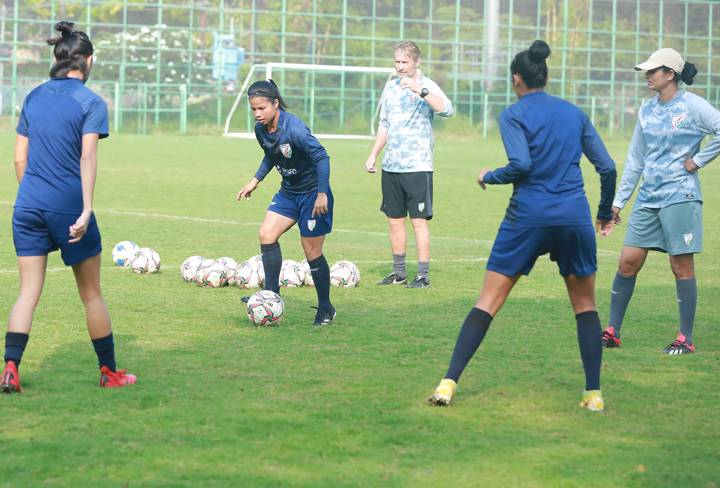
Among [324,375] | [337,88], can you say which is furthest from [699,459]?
[337,88]

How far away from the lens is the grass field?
563 cm

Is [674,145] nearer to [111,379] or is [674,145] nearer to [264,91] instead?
[264,91]

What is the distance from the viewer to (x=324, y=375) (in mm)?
7684

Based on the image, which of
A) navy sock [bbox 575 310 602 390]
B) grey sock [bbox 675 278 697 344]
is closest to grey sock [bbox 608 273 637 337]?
grey sock [bbox 675 278 697 344]

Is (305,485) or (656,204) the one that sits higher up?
(656,204)

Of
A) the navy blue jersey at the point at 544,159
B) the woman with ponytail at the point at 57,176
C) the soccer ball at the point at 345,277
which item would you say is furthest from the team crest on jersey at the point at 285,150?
the navy blue jersey at the point at 544,159

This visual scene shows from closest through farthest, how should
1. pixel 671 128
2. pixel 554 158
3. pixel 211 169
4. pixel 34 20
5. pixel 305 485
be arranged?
pixel 305 485 → pixel 554 158 → pixel 671 128 → pixel 211 169 → pixel 34 20

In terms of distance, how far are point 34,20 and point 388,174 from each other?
4490cm

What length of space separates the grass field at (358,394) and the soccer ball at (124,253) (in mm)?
262

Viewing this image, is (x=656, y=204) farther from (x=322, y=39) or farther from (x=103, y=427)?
(x=322, y=39)

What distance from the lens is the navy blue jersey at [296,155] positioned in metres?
9.46

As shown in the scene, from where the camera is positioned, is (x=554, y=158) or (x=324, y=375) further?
(x=324, y=375)

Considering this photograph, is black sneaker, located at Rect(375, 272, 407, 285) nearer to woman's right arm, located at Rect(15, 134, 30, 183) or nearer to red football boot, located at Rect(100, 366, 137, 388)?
red football boot, located at Rect(100, 366, 137, 388)

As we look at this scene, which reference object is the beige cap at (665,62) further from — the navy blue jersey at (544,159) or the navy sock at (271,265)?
the navy sock at (271,265)
